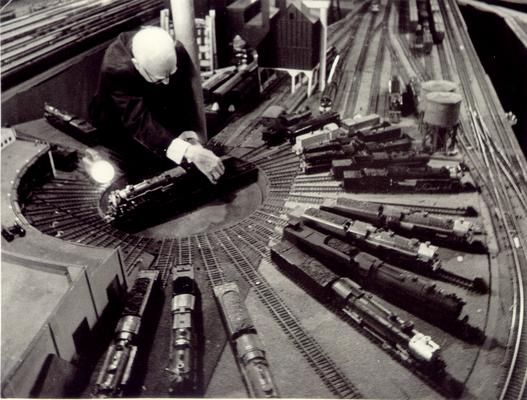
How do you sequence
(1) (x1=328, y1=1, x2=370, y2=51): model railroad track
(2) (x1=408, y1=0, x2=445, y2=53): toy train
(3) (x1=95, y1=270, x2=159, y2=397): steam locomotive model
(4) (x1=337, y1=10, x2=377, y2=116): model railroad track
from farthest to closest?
(1) (x1=328, y1=1, x2=370, y2=51): model railroad track
(2) (x1=408, y1=0, x2=445, y2=53): toy train
(4) (x1=337, y1=10, x2=377, y2=116): model railroad track
(3) (x1=95, y1=270, x2=159, y2=397): steam locomotive model

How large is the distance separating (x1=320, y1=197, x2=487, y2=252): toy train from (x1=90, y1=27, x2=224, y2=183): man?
5.06ft

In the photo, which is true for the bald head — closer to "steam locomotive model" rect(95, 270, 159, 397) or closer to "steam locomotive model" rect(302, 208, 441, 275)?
"steam locomotive model" rect(302, 208, 441, 275)

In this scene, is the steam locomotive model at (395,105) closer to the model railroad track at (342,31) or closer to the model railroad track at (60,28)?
the model railroad track at (342,31)

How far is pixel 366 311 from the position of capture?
3.52 meters

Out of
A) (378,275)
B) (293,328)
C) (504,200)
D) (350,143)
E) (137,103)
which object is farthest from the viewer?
(350,143)

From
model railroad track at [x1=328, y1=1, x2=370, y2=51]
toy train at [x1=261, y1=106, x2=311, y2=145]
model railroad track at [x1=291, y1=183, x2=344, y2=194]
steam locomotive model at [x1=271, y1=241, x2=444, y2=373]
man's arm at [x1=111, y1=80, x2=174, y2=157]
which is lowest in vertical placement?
steam locomotive model at [x1=271, y1=241, x2=444, y2=373]

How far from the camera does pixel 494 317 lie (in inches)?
148

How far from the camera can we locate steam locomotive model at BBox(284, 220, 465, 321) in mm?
3596

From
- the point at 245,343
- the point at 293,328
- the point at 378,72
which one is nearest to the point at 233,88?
the point at 378,72

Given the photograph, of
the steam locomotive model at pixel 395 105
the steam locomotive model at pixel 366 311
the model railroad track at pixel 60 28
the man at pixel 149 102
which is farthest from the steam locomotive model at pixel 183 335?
the steam locomotive model at pixel 395 105

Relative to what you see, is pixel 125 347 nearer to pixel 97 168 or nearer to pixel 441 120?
pixel 97 168

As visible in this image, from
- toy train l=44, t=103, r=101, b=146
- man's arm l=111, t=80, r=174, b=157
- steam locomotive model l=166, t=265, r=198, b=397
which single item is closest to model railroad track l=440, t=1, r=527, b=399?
steam locomotive model l=166, t=265, r=198, b=397

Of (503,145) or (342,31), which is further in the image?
(342,31)

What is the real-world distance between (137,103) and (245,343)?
3022 mm
